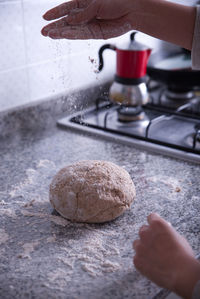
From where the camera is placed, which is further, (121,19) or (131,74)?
(131,74)

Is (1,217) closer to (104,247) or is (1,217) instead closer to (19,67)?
(104,247)

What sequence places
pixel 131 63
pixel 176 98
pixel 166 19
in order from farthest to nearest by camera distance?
1. pixel 176 98
2. pixel 131 63
3. pixel 166 19

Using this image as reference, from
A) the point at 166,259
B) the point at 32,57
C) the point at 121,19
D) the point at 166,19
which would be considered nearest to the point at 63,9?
the point at 121,19

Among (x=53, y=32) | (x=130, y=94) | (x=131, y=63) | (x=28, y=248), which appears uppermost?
(x=53, y=32)

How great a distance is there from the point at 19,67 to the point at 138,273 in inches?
31.1

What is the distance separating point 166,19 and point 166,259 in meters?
0.61

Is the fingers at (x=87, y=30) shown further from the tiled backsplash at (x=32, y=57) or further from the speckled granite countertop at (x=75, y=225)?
the speckled granite countertop at (x=75, y=225)

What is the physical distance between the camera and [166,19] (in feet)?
3.04

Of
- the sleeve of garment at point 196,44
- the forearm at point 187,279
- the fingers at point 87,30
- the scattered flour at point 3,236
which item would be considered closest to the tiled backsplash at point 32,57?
the fingers at point 87,30

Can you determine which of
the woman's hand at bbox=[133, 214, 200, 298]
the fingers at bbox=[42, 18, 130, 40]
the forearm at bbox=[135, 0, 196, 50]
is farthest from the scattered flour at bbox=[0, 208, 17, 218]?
the forearm at bbox=[135, 0, 196, 50]

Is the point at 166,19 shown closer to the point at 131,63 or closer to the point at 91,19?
the point at 91,19

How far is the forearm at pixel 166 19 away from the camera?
92cm

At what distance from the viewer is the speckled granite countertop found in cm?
61

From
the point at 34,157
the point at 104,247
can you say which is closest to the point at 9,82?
the point at 34,157
